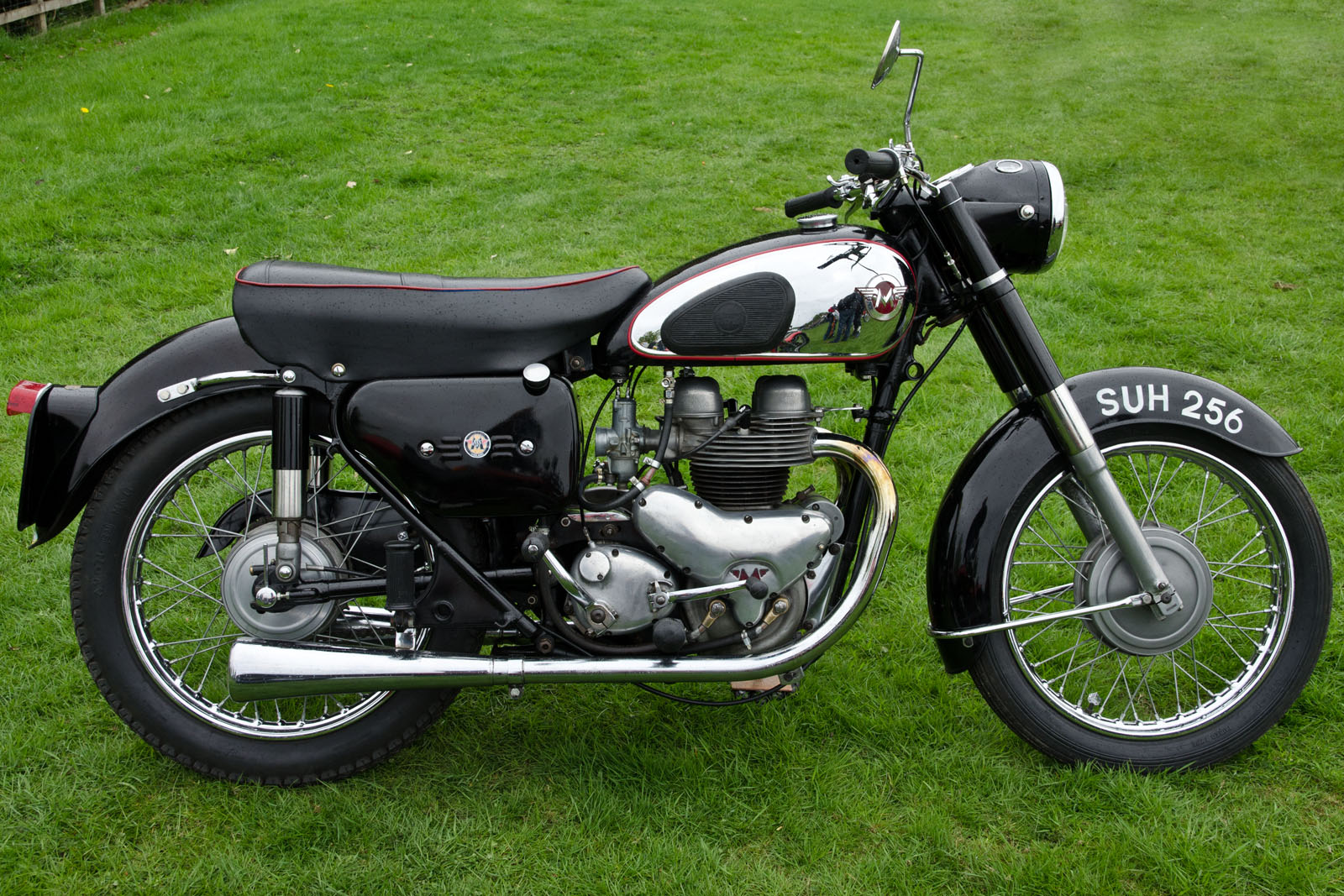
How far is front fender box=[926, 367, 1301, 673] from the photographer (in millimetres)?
2760

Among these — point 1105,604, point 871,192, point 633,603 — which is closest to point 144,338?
point 633,603

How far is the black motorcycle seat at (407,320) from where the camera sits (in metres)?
2.50

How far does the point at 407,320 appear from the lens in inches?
98.8

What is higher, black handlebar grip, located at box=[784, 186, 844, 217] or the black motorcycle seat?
black handlebar grip, located at box=[784, 186, 844, 217]

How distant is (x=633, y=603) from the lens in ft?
8.80

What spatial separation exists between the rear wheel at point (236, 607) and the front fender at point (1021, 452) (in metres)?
1.33

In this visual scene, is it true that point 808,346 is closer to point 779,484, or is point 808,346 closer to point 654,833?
point 779,484

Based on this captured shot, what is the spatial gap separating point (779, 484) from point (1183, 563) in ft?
3.78

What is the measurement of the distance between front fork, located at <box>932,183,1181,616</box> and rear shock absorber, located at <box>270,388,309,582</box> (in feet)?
5.53

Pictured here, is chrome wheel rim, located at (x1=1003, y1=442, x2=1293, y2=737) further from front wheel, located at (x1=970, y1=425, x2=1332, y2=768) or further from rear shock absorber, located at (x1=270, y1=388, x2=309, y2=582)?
rear shock absorber, located at (x1=270, y1=388, x2=309, y2=582)

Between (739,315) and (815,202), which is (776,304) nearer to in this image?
(739,315)

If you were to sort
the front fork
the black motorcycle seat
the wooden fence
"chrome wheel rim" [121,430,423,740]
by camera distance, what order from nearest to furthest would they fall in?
the black motorcycle seat
the front fork
"chrome wheel rim" [121,430,423,740]
the wooden fence

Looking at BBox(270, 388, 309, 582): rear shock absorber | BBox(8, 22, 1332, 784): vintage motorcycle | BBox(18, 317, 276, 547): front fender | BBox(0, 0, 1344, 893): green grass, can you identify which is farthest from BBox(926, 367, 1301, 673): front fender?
BBox(18, 317, 276, 547): front fender

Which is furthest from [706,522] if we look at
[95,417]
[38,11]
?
[38,11]
